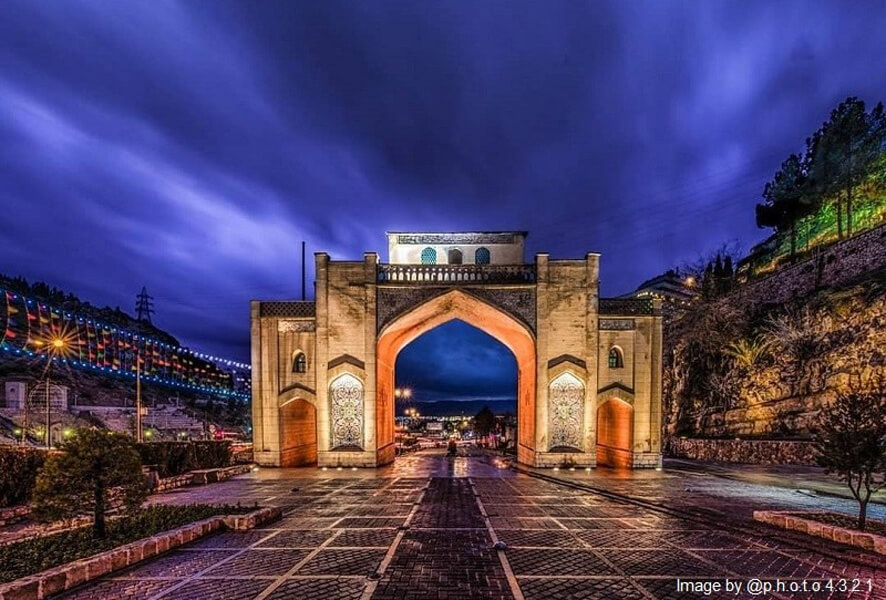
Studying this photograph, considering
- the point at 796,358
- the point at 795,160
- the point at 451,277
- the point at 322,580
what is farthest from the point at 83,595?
the point at 795,160

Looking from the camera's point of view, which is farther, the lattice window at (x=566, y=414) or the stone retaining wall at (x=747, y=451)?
the stone retaining wall at (x=747, y=451)

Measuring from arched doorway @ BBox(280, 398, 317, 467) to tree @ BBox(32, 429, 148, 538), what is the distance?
12.4 m

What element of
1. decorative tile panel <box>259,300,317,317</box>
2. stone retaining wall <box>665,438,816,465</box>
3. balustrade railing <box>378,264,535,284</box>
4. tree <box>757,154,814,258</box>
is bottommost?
stone retaining wall <box>665,438,816,465</box>

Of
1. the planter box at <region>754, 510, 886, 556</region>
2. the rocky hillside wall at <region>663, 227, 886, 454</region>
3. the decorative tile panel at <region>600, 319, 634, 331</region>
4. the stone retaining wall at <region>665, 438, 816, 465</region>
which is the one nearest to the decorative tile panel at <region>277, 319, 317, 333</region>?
the decorative tile panel at <region>600, 319, 634, 331</region>

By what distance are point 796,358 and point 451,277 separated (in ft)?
61.7

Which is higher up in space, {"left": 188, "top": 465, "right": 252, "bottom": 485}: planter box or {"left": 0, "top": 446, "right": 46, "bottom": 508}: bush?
{"left": 0, "top": 446, "right": 46, "bottom": 508}: bush

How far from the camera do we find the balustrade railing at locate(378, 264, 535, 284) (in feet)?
67.0

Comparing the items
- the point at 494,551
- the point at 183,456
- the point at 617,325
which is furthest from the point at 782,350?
the point at 183,456

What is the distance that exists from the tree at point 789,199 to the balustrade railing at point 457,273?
95.3 feet

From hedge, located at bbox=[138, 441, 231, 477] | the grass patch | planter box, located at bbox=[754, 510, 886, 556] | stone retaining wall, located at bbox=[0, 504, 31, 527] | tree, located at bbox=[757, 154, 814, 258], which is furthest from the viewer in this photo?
tree, located at bbox=[757, 154, 814, 258]

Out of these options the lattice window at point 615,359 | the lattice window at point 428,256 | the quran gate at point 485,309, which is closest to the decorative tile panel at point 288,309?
the quran gate at point 485,309

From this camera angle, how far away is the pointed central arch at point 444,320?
802 inches

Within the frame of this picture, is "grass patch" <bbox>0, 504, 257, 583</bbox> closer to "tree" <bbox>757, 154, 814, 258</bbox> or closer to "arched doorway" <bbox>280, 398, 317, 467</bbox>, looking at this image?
"arched doorway" <bbox>280, 398, 317, 467</bbox>

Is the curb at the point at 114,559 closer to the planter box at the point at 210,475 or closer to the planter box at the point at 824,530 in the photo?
the planter box at the point at 210,475
